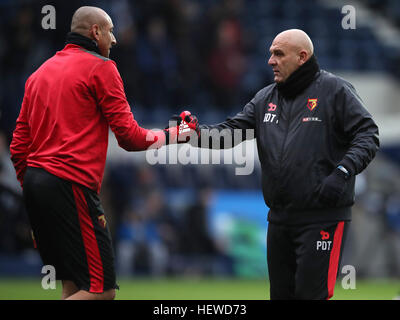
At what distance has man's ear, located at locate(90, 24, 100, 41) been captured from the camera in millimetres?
5340

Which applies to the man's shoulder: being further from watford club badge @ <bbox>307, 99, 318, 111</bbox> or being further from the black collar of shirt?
the black collar of shirt

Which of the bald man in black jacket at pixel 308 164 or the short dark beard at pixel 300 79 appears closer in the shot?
the bald man in black jacket at pixel 308 164

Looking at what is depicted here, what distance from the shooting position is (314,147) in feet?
18.4

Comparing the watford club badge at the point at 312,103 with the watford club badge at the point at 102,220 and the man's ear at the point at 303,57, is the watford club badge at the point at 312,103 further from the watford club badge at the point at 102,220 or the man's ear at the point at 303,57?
the watford club badge at the point at 102,220

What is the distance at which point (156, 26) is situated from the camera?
565 inches

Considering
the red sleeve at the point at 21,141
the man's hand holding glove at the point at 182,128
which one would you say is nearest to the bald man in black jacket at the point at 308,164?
the man's hand holding glove at the point at 182,128

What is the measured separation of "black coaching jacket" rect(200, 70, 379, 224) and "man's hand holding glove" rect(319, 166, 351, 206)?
0.05m

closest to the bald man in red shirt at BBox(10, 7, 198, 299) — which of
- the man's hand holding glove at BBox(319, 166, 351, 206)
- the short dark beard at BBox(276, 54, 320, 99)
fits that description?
the short dark beard at BBox(276, 54, 320, 99)

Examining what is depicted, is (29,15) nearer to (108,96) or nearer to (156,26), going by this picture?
(156,26)

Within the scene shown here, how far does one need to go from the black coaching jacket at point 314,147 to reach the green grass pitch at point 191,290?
4369 mm

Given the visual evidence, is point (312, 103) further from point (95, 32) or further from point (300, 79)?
point (95, 32)

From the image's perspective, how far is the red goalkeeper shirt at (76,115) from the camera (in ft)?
16.8

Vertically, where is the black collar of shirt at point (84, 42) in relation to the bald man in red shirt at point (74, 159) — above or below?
above

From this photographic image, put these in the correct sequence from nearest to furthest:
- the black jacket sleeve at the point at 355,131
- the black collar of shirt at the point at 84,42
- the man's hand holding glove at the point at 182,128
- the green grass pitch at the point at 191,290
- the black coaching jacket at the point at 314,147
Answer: the black collar of shirt at the point at 84,42, the black jacket sleeve at the point at 355,131, the black coaching jacket at the point at 314,147, the man's hand holding glove at the point at 182,128, the green grass pitch at the point at 191,290
